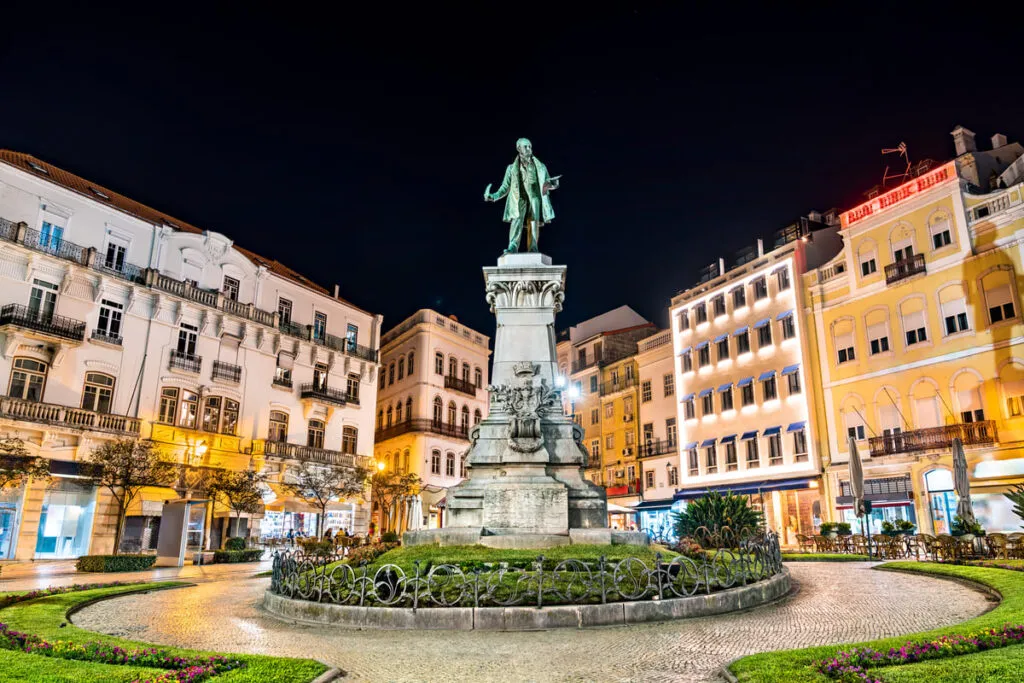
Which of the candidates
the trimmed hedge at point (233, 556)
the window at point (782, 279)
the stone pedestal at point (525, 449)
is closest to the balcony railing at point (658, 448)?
the window at point (782, 279)

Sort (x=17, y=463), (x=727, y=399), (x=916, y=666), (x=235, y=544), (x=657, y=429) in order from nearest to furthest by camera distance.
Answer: (x=916, y=666) < (x=17, y=463) < (x=235, y=544) < (x=727, y=399) < (x=657, y=429)

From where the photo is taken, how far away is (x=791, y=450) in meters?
38.0

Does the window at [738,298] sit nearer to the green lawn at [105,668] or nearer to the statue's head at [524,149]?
the statue's head at [524,149]

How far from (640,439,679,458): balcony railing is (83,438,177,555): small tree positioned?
3244 centimetres

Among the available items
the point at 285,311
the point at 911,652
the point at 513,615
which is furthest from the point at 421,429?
the point at 911,652

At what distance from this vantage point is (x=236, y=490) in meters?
30.1

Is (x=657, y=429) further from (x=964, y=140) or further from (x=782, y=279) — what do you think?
(x=964, y=140)

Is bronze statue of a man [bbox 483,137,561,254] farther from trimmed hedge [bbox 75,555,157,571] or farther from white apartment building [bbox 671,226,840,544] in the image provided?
white apartment building [bbox 671,226,840,544]

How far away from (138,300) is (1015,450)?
4140 centimetres

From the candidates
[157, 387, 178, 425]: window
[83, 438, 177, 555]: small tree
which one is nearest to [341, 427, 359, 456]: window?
[157, 387, 178, 425]: window

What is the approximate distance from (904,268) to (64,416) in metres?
40.7

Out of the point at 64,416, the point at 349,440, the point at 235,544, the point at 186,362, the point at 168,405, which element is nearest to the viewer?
the point at 64,416

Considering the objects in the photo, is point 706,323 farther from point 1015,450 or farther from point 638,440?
point 1015,450

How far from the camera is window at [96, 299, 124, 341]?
31.9 meters
